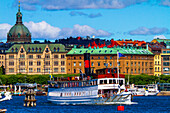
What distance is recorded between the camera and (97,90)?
10894cm

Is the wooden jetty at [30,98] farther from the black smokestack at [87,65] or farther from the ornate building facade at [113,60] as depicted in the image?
the ornate building facade at [113,60]

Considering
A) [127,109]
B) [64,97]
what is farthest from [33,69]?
[127,109]

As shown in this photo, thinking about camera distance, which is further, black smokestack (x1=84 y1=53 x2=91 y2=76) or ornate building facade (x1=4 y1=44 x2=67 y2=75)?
ornate building facade (x1=4 y1=44 x2=67 y2=75)

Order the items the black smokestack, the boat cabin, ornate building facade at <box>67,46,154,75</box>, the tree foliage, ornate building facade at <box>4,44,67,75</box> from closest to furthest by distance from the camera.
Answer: the boat cabin, the black smokestack, the tree foliage, ornate building facade at <box>67,46,154,75</box>, ornate building facade at <box>4,44,67,75</box>

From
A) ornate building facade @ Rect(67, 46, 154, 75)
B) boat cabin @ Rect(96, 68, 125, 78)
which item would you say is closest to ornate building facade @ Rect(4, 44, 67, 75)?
ornate building facade @ Rect(67, 46, 154, 75)

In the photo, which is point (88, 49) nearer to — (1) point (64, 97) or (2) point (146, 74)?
(2) point (146, 74)

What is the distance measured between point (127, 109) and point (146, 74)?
8958 cm

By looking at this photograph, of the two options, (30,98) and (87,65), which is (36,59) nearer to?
(87,65)

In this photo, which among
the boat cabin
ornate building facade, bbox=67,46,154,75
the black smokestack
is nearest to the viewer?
the boat cabin

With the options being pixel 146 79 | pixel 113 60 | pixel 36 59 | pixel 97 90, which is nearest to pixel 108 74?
pixel 97 90

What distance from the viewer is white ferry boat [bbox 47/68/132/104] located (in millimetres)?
108562

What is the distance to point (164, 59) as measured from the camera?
199625mm

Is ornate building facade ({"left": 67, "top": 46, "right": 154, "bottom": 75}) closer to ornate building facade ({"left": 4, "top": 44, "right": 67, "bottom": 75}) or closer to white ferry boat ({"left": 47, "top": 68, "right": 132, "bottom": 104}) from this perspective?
ornate building facade ({"left": 4, "top": 44, "right": 67, "bottom": 75})

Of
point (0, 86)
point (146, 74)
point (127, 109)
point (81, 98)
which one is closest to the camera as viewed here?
point (127, 109)
